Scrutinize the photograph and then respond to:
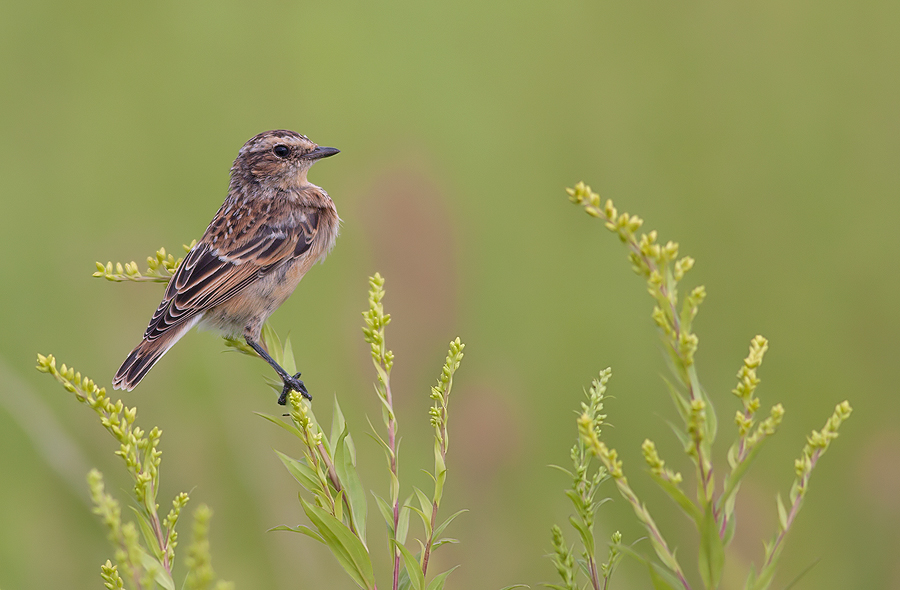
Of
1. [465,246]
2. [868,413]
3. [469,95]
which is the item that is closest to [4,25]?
[469,95]

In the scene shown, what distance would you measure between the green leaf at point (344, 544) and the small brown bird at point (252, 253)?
140cm

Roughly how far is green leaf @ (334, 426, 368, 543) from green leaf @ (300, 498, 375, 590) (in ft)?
0.41

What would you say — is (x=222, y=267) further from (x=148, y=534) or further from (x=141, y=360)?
(x=148, y=534)

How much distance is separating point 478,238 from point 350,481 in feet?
11.8

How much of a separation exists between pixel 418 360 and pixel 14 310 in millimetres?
2576

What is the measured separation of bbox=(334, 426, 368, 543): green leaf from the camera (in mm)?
1891

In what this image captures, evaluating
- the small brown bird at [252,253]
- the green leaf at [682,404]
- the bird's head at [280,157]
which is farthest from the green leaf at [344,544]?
the bird's head at [280,157]

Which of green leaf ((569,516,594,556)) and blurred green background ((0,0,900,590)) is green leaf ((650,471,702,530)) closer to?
green leaf ((569,516,594,556))

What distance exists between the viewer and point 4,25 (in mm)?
6391

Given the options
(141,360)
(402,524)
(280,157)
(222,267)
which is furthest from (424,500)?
(280,157)

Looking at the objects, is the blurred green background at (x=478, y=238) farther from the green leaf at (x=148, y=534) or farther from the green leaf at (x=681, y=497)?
the green leaf at (x=681, y=497)

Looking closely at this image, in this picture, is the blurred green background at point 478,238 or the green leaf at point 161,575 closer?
the green leaf at point 161,575

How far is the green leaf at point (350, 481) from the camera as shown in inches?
74.4

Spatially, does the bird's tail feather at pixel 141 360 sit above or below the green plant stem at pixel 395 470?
above
